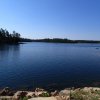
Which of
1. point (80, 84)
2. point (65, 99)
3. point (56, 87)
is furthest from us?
point (80, 84)

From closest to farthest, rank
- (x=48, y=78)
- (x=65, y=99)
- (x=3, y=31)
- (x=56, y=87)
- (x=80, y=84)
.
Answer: (x=65, y=99) → (x=56, y=87) → (x=80, y=84) → (x=48, y=78) → (x=3, y=31)

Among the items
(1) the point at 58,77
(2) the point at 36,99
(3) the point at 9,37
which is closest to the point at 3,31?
(3) the point at 9,37

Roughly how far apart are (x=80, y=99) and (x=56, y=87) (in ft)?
42.2

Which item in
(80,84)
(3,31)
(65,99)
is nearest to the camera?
(65,99)

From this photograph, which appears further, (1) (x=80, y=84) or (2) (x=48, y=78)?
(2) (x=48, y=78)

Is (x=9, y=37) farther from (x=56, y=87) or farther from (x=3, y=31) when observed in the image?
(x=56, y=87)

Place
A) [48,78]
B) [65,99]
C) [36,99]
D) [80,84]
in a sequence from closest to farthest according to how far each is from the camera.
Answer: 1. [65,99]
2. [36,99]
3. [80,84]
4. [48,78]

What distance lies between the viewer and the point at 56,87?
21672 millimetres

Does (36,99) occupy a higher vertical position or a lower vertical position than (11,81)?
higher

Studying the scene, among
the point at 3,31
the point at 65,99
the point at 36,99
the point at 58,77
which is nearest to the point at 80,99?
the point at 65,99

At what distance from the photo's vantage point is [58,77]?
26.7 meters

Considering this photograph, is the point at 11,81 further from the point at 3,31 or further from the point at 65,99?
the point at 3,31

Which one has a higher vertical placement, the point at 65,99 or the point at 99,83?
the point at 65,99

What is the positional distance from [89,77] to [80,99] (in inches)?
741
